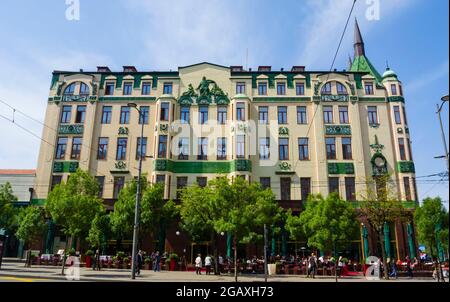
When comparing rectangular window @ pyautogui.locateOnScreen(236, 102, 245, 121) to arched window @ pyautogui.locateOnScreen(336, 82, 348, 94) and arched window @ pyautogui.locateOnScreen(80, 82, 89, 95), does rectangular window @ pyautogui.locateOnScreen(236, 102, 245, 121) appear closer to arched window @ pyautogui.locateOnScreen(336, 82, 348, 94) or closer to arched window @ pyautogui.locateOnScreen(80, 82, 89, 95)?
arched window @ pyautogui.locateOnScreen(336, 82, 348, 94)

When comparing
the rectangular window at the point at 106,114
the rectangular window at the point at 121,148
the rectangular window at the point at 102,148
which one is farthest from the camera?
the rectangular window at the point at 106,114

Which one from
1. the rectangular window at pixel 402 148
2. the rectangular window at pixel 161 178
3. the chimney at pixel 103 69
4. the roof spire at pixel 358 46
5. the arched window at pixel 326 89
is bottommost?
the rectangular window at pixel 161 178

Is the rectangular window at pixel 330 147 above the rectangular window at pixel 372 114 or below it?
below

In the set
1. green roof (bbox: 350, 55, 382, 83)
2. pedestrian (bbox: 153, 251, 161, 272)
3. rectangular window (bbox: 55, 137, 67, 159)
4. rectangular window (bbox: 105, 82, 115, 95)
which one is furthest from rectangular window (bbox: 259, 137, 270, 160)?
rectangular window (bbox: 55, 137, 67, 159)

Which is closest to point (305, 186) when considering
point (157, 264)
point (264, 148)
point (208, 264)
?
point (264, 148)

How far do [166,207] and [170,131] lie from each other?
10.1 metres

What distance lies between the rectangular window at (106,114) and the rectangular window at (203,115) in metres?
10.2

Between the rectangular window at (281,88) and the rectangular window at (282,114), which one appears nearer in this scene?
the rectangular window at (282,114)

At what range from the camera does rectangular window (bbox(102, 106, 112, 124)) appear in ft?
130

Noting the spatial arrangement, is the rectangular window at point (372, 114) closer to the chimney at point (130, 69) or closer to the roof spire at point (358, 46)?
the roof spire at point (358, 46)

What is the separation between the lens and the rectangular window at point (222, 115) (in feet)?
128

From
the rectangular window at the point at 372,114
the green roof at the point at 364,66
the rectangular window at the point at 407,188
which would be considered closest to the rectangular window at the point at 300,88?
the rectangular window at the point at 372,114
